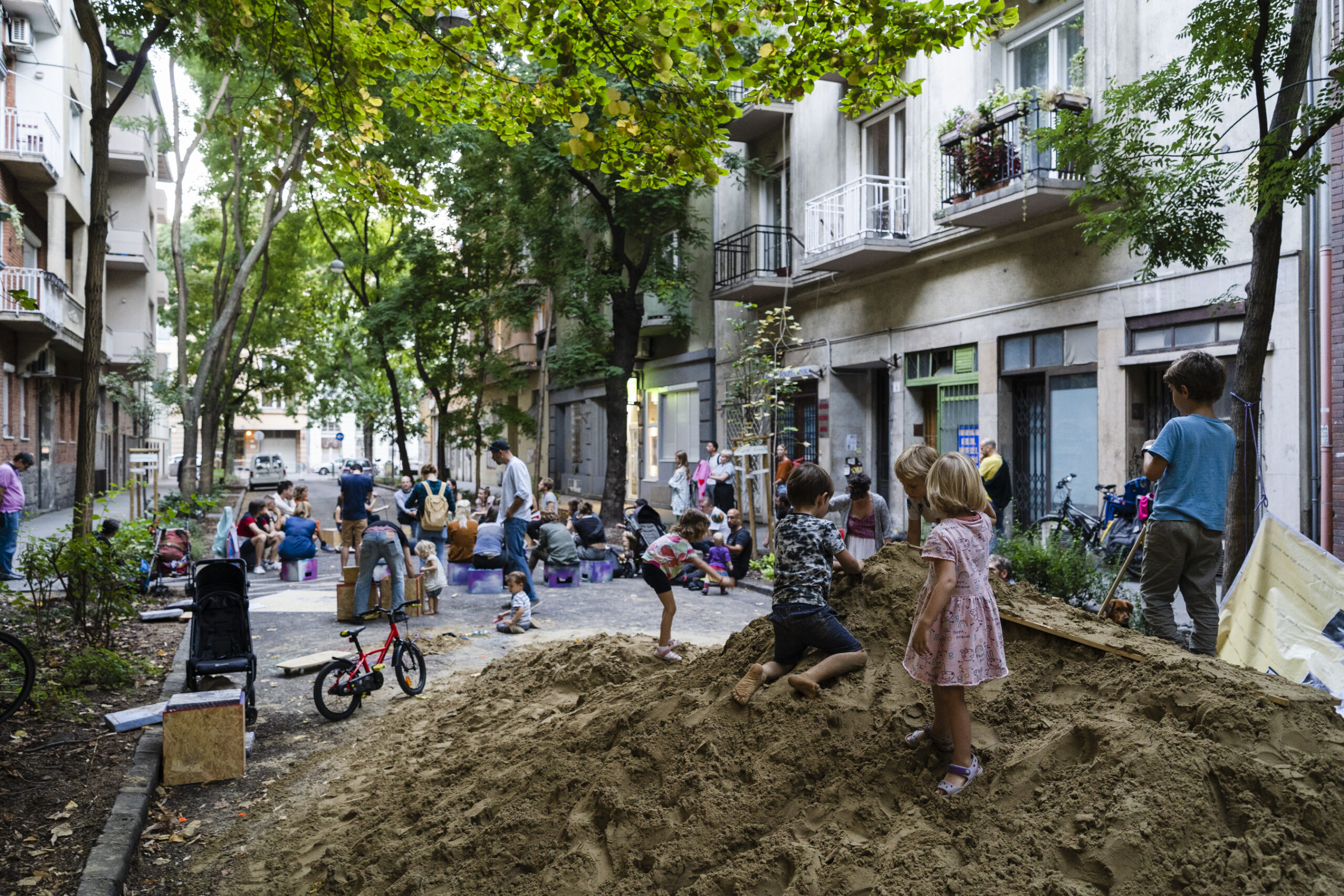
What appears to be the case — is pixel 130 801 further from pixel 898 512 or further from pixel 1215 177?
pixel 898 512

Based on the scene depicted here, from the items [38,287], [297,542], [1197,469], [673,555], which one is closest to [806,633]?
[1197,469]

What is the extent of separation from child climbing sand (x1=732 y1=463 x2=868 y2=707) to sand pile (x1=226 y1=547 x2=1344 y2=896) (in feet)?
0.31

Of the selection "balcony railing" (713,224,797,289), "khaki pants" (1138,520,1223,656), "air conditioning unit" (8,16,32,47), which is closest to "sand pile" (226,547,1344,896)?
"khaki pants" (1138,520,1223,656)

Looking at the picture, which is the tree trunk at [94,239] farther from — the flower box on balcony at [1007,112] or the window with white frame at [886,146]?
the window with white frame at [886,146]

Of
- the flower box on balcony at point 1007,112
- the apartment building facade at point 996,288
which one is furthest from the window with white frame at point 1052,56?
the flower box on balcony at point 1007,112

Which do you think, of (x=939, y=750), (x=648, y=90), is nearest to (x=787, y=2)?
(x=648, y=90)

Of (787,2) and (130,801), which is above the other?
(787,2)

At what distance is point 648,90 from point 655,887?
6211mm

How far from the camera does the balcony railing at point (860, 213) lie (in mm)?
17969

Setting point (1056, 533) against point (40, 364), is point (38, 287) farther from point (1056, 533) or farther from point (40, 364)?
point (1056, 533)

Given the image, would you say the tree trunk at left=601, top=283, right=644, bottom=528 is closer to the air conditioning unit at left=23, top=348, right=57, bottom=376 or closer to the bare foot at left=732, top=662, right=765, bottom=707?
the air conditioning unit at left=23, top=348, right=57, bottom=376

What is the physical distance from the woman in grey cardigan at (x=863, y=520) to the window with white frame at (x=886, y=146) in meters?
9.94

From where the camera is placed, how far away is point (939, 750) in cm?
412

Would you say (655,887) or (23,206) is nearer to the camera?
(655,887)
